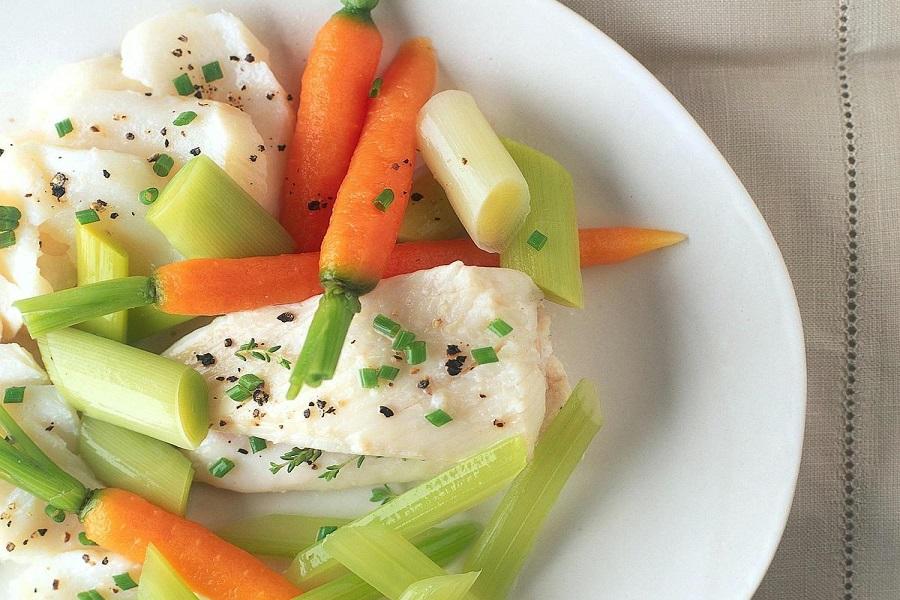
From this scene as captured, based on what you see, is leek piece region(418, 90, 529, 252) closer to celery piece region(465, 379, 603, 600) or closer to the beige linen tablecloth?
celery piece region(465, 379, 603, 600)

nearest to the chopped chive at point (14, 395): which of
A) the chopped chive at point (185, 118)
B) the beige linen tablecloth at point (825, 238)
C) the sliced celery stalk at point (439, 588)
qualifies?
the chopped chive at point (185, 118)

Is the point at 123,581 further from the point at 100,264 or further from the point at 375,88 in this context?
the point at 375,88

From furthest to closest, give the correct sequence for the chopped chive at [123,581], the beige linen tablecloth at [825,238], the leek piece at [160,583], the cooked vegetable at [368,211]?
the beige linen tablecloth at [825,238] < the chopped chive at [123,581] < the leek piece at [160,583] < the cooked vegetable at [368,211]

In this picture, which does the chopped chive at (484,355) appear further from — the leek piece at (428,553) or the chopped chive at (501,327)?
the leek piece at (428,553)

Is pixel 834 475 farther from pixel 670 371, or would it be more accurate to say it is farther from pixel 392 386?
pixel 392 386

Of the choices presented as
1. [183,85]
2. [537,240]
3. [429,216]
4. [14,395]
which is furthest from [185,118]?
[537,240]
